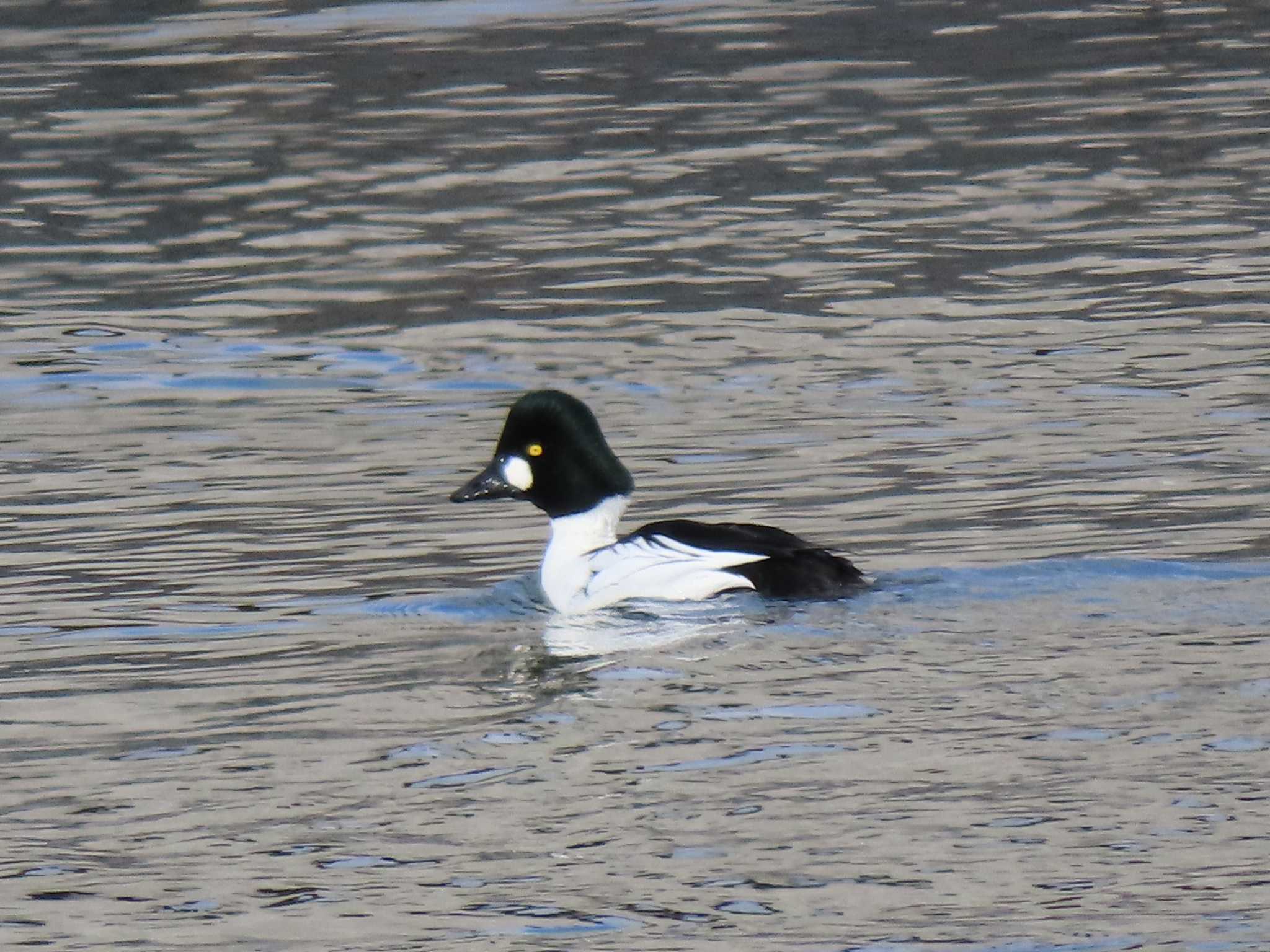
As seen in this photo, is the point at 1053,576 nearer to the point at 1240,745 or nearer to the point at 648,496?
the point at 1240,745

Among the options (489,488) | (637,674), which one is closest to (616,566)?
(489,488)

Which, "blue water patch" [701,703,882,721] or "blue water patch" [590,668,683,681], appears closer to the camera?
"blue water patch" [701,703,882,721]

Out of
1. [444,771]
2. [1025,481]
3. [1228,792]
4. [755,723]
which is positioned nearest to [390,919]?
[444,771]

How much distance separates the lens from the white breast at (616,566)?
9469 millimetres

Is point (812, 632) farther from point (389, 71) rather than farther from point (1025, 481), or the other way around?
point (389, 71)

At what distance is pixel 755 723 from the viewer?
780 centimetres

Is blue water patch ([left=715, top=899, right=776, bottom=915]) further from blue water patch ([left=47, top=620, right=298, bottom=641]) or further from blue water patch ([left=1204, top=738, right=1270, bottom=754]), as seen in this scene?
blue water patch ([left=47, top=620, right=298, bottom=641])

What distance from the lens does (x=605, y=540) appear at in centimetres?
1032

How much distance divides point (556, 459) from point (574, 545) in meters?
0.35

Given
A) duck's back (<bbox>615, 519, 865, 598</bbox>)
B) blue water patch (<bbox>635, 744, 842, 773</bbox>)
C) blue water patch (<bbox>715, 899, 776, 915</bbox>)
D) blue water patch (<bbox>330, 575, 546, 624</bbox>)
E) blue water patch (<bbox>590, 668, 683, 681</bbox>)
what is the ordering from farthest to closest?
blue water patch (<bbox>330, 575, 546, 624</bbox>) → duck's back (<bbox>615, 519, 865, 598</bbox>) → blue water patch (<bbox>590, 668, 683, 681</bbox>) → blue water patch (<bbox>635, 744, 842, 773</bbox>) → blue water patch (<bbox>715, 899, 776, 915</bbox>)

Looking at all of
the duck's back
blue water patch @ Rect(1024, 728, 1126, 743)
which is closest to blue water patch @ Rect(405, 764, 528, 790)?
blue water patch @ Rect(1024, 728, 1126, 743)

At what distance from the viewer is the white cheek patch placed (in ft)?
33.9

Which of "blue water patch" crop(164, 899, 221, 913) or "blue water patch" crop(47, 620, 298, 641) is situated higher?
"blue water patch" crop(164, 899, 221, 913)

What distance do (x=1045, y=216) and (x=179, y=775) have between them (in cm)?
1062
